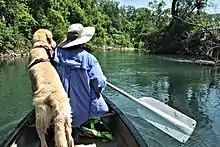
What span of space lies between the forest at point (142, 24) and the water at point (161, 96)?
129 cm

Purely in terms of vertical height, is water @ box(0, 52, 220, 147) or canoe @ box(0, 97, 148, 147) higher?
canoe @ box(0, 97, 148, 147)

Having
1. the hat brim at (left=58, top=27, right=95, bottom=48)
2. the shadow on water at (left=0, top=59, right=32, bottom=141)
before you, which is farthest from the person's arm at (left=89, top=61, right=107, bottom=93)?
the shadow on water at (left=0, top=59, right=32, bottom=141)

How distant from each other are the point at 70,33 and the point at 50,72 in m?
0.69

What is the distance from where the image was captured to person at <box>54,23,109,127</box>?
10.8ft

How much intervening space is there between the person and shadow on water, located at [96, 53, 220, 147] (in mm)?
2970

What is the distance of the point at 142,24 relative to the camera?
6009 centimetres

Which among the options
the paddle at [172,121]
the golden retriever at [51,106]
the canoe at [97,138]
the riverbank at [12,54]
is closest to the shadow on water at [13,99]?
the canoe at [97,138]

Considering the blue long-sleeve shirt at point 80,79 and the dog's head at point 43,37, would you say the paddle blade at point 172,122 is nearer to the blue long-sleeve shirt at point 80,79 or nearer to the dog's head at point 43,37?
the blue long-sleeve shirt at point 80,79

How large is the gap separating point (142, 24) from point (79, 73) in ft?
190

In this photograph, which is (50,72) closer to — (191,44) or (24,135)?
(24,135)

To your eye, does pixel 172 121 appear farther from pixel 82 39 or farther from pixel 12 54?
pixel 12 54

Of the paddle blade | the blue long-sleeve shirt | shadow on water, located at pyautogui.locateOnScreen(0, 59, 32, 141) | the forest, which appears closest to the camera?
the blue long-sleeve shirt

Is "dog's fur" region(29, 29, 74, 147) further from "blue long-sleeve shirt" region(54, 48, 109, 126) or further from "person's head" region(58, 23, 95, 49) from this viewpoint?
"person's head" region(58, 23, 95, 49)

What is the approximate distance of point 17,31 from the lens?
27.2 meters
